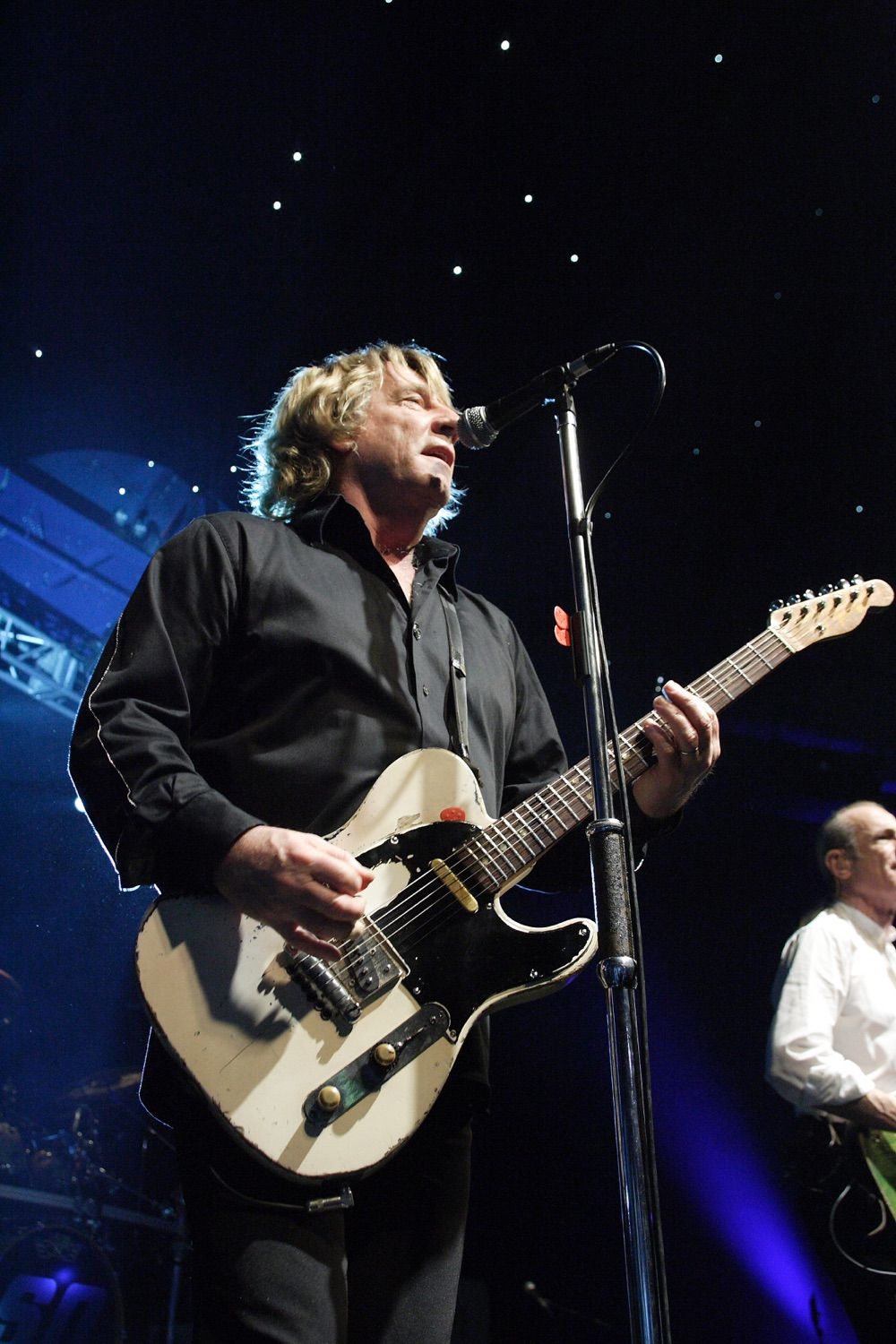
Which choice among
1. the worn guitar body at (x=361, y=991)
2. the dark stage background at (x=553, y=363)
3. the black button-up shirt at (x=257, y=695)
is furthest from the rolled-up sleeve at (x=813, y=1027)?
the worn guitar body at (x=361, y=991)

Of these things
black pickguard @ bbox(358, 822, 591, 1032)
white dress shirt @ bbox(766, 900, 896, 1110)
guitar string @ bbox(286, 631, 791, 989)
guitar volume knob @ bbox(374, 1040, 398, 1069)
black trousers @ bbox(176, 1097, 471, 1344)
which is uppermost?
guitar string @ bbox(286, 631, 791, 989)

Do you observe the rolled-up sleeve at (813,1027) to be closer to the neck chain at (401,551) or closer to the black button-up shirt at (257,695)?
the black button-up shirt at (257,695)

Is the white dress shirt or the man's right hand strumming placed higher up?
the man's right hand strumming

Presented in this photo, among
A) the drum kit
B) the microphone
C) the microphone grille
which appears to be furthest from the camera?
the drum kit

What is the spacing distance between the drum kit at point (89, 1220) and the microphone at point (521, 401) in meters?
3.96

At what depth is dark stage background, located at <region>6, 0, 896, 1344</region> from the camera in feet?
14.0

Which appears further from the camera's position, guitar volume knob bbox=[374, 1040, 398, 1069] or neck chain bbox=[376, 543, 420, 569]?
neck chain bbox=[376, 543, 420, 569]

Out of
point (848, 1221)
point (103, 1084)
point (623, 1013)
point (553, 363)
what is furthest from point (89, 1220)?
point (553, 363)

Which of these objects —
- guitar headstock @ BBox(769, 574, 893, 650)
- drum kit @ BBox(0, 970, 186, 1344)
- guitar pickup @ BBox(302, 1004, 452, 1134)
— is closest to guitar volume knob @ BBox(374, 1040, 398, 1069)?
guitar pickup @ BBox(302, 1004, 452, 1134)

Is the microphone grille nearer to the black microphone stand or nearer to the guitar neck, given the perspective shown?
the black microphone stand

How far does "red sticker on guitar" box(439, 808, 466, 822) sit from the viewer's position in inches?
74.4

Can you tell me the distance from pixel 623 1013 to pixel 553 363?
4.68 metres

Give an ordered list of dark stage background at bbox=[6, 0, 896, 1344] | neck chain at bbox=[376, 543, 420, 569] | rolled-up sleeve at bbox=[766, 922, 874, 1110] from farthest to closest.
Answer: dark stage background at bbox=[6, 0, 896, 1344], rolled-up sleeve at bbox=[766, 922, 874, 1110], neck chain at bbox=[376, 543, 420, 569]

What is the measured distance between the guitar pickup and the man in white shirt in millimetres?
2414
